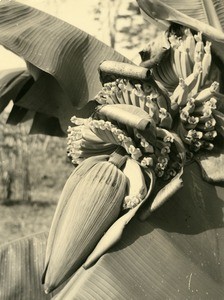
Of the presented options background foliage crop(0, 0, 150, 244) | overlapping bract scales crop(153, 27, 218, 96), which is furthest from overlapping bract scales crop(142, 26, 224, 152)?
background foliage crop(0, 0, 150, 244)

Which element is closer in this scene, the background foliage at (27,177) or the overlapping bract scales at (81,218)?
the overlapping bract scales at (81,218)

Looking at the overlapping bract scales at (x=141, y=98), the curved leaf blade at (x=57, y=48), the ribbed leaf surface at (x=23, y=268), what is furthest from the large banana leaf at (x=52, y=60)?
the ribbed leaf surface at (x=23, y=268)

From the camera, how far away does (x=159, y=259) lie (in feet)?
2.77

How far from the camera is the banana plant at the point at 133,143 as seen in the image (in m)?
0.83

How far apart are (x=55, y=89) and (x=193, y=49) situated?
0.24m

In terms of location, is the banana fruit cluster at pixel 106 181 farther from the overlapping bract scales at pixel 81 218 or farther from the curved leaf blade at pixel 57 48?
the curved leaf blade at pixel 57 48

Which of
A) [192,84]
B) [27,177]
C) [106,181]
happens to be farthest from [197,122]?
[27,177]

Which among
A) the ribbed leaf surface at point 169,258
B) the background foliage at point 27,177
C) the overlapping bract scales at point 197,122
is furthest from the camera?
the background foliage at point 27,177

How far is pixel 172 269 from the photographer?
84cm

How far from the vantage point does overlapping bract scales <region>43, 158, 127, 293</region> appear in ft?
2.68

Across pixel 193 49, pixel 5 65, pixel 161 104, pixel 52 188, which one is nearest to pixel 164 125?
pixel 161 104

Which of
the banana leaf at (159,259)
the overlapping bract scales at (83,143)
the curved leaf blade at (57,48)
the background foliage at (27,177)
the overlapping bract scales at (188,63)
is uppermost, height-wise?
the overlapping bract scales at (188,63)

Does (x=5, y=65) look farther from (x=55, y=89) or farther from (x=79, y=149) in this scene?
(x=79, y=149)

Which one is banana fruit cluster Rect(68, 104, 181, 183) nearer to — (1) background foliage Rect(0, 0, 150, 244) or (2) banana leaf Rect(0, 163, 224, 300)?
(2) banana leaf Rect(0, 163, 224, 300)
